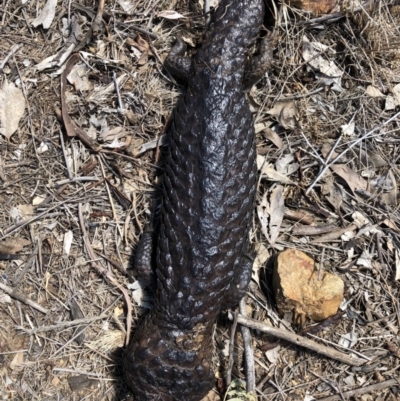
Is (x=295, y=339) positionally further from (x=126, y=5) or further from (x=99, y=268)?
(x=126, y=5)

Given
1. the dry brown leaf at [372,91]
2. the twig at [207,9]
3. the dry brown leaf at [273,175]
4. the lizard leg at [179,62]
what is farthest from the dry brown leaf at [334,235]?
the twig at [207,9]

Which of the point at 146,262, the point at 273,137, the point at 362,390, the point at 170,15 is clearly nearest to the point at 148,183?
the point at 146,262

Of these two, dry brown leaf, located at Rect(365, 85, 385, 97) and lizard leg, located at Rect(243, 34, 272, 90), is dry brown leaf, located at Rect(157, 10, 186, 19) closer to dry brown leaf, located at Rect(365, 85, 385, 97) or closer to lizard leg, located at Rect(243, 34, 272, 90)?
lizard leg, located at Rect(243, 34, 272, 90)

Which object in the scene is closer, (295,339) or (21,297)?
(295,339)

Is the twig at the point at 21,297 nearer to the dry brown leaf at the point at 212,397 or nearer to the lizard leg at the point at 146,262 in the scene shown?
the lizard leg at the point at 146,262

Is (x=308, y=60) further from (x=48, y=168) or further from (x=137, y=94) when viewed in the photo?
(x=48, y=168)

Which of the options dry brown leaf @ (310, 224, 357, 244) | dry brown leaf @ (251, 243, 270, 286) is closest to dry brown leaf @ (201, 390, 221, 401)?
dry brown leaf @ (251, 243, 270, 286)

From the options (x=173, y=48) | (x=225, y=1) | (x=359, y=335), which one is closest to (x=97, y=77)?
(x=173, y=48)
